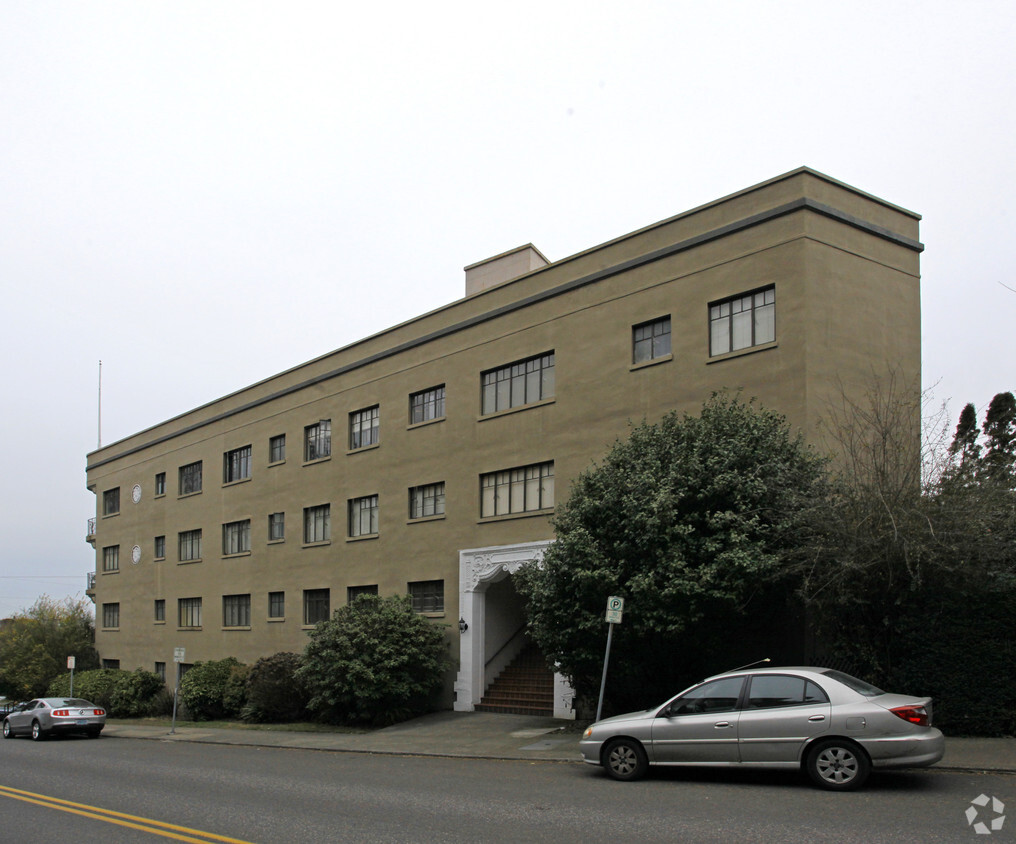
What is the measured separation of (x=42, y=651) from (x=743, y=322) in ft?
142

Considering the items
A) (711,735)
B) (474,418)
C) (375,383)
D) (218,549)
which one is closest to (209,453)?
(218,549)

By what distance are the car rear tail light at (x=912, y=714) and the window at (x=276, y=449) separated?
2864cm

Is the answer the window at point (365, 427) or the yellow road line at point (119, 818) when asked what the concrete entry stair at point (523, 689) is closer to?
the window at point (365, 427)

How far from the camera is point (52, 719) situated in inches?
1114

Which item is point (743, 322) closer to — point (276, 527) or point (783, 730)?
point (783, 730)

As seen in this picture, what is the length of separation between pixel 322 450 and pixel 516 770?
20.7 m

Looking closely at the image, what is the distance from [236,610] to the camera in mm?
38625

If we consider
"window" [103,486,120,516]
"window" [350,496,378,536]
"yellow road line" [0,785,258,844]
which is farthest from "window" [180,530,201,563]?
"yellow road line" [0,785,258,844]

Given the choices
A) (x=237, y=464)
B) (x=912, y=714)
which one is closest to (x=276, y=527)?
(x=237, y=464)

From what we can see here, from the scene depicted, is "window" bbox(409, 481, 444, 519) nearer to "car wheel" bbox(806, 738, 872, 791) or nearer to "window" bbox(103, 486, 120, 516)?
"car wheel" bbox(806, 738, 872, 791)

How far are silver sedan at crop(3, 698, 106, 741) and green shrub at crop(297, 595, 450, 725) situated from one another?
6.77 m

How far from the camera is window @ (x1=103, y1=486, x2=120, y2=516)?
50.9 metres

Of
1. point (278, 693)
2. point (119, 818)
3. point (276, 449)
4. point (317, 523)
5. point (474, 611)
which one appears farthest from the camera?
point (276, 449)

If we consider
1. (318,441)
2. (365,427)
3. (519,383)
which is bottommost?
(318,441)
